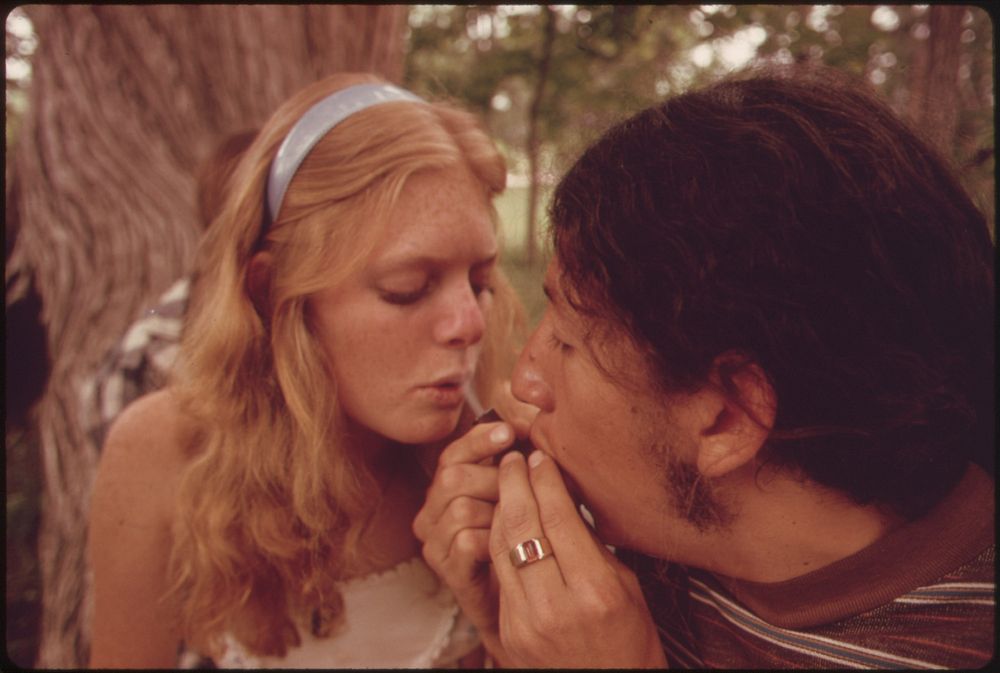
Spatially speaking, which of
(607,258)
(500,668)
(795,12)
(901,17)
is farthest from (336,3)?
(901,17)

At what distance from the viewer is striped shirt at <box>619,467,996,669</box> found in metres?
1.11

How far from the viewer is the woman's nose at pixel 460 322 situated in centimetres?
162

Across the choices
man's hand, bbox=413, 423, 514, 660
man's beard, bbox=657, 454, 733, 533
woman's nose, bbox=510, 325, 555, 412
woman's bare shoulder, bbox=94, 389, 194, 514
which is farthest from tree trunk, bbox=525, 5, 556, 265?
woman's bare shoulder, bbox=94, 389, 194, 514

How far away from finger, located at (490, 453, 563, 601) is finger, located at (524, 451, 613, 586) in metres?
0.02

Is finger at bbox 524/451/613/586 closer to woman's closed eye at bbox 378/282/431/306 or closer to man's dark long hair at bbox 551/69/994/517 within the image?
man's dark long hair at bbox 551/69/994/517

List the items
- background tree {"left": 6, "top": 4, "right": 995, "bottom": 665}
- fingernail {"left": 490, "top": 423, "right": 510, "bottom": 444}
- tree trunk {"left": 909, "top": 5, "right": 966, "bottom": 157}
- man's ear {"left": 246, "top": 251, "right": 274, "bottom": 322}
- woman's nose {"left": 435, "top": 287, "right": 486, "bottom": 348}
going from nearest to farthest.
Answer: fingernail {"left": 490, "top": 423, "right": 510, "bottom": 444} < woman's nose {"left": 435, "top": 287, "right": 486, "bottom": 348} < man's ear {"left": 246, "top": 251, "right": 274, "bottom": 322} < tree trunk {"left": 909, "top": 5, "right": 966, "bottom": 157} < background tree {"left": 6, "top": 4, "right": 995, "bottom": 665}

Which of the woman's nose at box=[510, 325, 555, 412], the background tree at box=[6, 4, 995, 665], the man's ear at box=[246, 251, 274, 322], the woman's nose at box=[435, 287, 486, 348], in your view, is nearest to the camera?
the woman's nose at box=[510, 325, 555, 412]

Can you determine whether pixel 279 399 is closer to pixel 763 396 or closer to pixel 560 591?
pixel 560 591

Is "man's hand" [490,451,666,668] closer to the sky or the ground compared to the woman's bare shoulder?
closer to the ground

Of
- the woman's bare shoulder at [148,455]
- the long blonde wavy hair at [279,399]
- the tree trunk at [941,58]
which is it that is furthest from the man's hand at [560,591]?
the tree trunk at [941,58]

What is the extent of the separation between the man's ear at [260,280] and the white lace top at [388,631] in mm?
805

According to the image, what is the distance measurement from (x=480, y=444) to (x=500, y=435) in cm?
6

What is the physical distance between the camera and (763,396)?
1184 mm

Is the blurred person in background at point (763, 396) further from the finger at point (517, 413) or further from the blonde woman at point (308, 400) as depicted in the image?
the blonde woman at point (308, 400)
